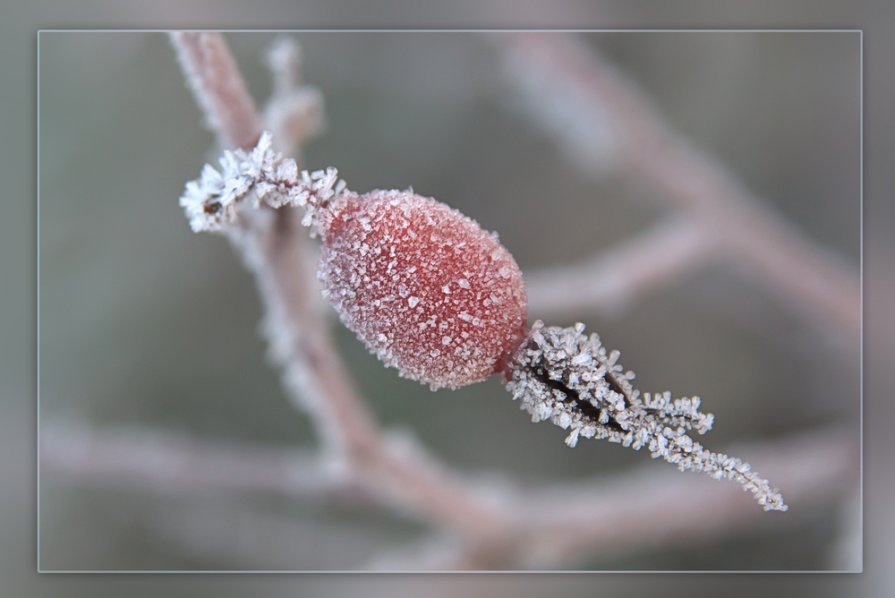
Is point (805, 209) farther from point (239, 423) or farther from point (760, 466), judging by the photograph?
point (239, 423)

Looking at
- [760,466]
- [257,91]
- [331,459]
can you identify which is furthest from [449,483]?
[257,91]

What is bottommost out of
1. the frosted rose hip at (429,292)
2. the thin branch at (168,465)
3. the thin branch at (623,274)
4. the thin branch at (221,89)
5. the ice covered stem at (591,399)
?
the ice covered stem at (591,399)

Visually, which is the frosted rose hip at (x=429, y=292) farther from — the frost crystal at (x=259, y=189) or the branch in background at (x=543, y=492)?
the branch in background at (x=543, y=492)

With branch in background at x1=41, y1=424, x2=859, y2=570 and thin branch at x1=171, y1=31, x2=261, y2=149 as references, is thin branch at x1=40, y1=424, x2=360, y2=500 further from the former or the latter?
thin branch at x1=171, y1=31, x2=261, y2=149

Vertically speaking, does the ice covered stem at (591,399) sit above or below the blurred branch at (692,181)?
below

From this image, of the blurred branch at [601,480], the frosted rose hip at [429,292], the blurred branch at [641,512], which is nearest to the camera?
the frosted rose hip at [429,292]

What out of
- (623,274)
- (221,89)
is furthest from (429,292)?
(623,274)

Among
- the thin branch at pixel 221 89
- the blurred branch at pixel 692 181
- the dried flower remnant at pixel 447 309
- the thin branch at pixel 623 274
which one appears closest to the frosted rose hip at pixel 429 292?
the dried flower remnant at pixel 447 309

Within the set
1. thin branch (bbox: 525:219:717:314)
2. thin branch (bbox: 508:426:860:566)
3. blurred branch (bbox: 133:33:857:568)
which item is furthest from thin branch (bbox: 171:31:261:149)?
thin branch (bbox: 508:426:860:566)

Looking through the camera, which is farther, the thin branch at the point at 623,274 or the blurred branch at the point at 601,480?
the thin branch at the point at 623,274
